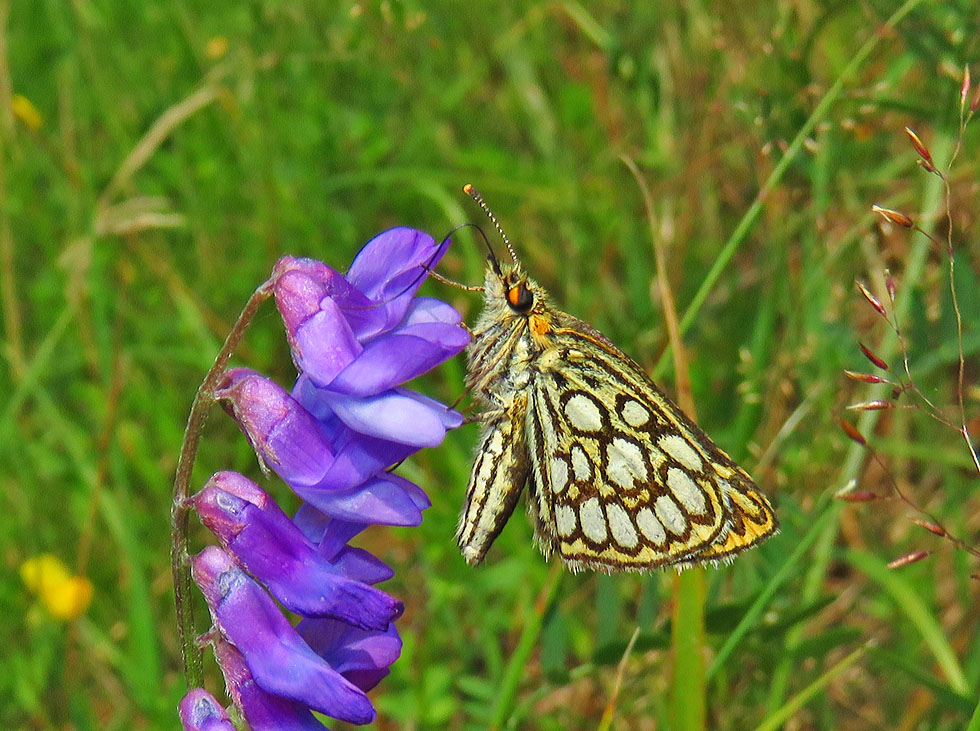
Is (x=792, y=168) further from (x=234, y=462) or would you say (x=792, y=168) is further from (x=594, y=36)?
(x=234, y=462)

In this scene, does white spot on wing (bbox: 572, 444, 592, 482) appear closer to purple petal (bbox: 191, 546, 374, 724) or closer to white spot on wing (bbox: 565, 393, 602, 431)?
white spot on wing (bbox: 565, 393, 602, 431)

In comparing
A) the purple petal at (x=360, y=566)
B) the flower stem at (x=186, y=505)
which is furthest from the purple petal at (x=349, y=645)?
the flower stem at (x=186, y=505)

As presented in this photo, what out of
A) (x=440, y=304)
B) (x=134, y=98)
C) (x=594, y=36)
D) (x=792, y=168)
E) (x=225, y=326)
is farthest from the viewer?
(x=134, y=98)

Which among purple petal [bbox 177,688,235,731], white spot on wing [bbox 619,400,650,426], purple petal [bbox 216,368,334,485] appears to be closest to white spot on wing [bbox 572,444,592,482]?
white spot on wing [bbox 619,400,650,426]

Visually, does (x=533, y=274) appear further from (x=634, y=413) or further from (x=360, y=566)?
(x=360, y=566)

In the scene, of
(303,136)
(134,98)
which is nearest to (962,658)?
(303,136)

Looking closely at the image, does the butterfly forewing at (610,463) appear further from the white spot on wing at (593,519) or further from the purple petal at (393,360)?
the purple petal at (393,360)

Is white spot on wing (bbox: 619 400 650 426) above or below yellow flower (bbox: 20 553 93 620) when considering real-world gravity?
above
